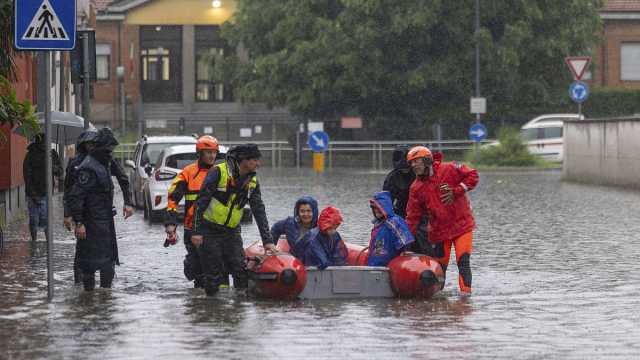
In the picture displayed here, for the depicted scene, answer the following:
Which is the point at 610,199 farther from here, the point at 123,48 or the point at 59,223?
the point at 123,48

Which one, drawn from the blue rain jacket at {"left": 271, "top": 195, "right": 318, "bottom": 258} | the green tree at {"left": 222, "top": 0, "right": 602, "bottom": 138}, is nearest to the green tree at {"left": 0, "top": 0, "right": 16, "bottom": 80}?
the blue rain jacket at {"left": 271, "top": 195, "right": 318, "bottom": 258}

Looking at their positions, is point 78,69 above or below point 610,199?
above

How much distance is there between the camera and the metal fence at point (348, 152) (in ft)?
187

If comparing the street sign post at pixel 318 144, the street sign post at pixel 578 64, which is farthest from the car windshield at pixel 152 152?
the street sign post at pixel 318 144

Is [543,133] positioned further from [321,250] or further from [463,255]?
[321,250]

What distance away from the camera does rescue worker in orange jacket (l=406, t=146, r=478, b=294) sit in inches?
581

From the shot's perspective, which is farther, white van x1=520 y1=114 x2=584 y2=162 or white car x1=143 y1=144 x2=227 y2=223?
white van x1=520 y1=114 x2=584 y2=162

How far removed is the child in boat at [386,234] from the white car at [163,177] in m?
11.5

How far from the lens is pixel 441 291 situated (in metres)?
15.0

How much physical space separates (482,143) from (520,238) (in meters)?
35.1

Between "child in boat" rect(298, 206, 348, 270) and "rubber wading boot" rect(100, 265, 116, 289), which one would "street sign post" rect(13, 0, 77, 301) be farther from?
"child in boat" rect(298, 206, 348, 270)

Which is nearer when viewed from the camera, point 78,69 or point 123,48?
point 78,69

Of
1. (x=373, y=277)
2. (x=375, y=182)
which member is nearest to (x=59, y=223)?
(x=373, y=277)

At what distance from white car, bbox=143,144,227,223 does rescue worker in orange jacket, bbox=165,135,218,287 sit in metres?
10.7
